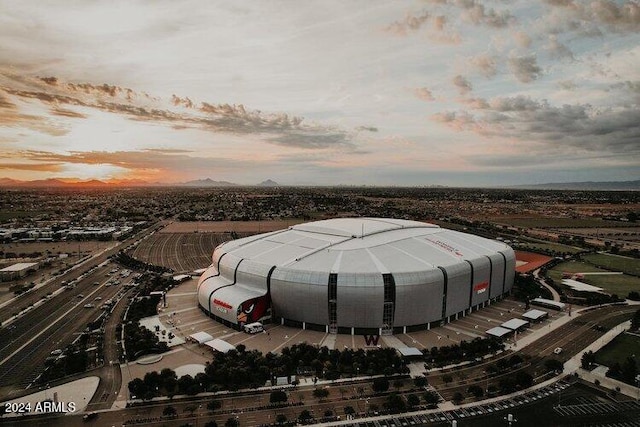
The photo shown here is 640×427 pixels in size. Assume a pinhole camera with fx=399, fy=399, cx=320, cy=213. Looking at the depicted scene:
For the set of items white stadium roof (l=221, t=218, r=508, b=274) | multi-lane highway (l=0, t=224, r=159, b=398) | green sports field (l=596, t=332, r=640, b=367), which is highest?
white stadium roof (l=221, t=218, r=508, b=274)

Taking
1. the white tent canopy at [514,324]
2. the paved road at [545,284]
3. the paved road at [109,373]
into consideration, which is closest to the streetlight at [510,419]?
the white tent canopy at [514,324]

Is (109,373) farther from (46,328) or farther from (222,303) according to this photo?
(46,328)

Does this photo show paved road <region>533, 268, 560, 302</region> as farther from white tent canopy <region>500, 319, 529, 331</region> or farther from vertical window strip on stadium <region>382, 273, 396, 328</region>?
vertical window strip on stadium <region>382, 273, 396, 328</region>

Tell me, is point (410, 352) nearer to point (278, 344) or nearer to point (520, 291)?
point (278, 344)

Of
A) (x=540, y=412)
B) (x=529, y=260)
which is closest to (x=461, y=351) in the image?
(x=540, y=412)

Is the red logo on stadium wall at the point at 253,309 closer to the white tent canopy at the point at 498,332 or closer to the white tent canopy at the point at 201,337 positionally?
the white tent canopy at the point at 201,337

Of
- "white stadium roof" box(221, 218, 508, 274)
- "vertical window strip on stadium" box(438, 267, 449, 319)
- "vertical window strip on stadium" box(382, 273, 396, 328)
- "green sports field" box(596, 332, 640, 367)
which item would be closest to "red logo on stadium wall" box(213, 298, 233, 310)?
"white stadium roof" box(221, 218, 508, 274)

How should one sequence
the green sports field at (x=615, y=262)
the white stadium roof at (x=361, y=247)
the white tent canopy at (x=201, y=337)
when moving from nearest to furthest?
the white tent canopy at (x=201, y=337), the white stadium roof at (x=361, y=247), the green sports field at (x=615, y=262)
